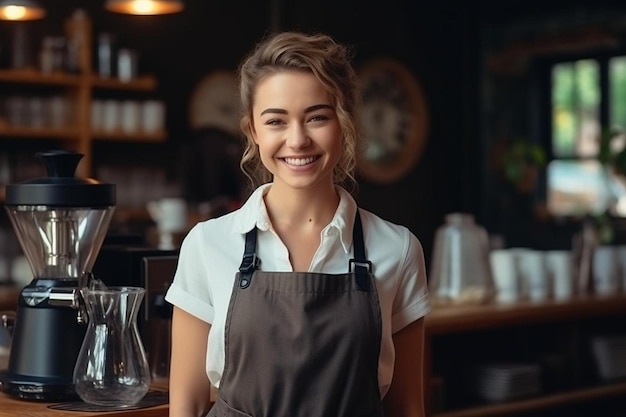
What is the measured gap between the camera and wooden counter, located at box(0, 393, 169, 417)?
2242 mm

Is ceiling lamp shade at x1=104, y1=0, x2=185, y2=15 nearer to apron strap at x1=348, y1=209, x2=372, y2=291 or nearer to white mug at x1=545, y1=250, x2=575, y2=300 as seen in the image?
white mug at x1=545, y1=250, x2=575, y2=300

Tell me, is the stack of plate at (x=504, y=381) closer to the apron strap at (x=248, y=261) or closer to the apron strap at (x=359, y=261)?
the apron strap at (x=359, y=261)

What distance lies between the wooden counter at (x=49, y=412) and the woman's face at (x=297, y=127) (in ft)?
1.86

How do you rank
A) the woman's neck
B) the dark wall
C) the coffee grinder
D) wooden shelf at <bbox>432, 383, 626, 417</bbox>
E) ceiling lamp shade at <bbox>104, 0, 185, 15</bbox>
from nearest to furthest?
1. the woman's neck
2. the coffee grinder
3. wooden shelf at <bbox>432, 383, 626, 417</bbox>
4. ceiling lamp shade at <bbox>104, 0, 185, 15</bbox>
5. the dark wall

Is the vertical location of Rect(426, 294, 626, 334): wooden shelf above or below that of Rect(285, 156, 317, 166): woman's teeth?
below

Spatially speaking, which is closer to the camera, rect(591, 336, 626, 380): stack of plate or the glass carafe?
the glass carafe

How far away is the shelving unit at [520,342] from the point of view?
4.34 metres

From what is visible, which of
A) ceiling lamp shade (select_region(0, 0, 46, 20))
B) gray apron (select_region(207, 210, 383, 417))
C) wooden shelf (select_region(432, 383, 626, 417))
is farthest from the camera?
ceiling lamp shade (select_region(0, 0, 46, 20))

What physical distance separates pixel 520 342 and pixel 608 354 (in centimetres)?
40

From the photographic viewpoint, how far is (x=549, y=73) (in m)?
8.89

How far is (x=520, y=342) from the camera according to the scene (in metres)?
4.95

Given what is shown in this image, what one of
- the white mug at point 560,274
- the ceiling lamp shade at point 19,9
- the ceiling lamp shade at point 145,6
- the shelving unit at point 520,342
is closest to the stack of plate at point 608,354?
the shelving unit at point 520,342

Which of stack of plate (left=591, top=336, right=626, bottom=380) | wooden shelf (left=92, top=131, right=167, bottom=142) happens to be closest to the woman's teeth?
stack of plate (left=591, top=336, right=626, bottom=380)

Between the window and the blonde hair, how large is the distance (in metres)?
6.55
